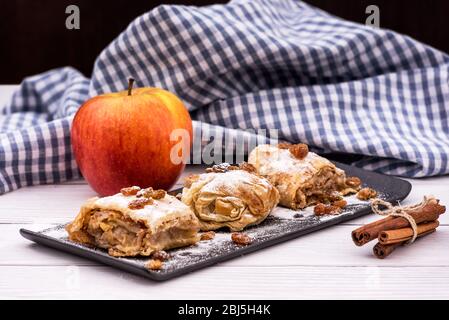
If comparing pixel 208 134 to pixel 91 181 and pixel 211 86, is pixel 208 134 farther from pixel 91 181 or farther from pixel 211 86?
pixel 91 181

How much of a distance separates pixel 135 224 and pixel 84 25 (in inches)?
86.2

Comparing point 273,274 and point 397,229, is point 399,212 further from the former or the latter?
point 273,274

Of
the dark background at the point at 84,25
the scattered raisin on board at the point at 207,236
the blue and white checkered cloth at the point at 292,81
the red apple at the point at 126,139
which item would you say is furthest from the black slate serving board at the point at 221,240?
the dark background at the point at 84,25

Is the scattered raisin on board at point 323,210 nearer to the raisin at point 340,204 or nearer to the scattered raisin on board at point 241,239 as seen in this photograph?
the raisin at point 340,204

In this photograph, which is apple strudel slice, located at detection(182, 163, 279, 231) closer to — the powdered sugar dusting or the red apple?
the powdered sugar dusting

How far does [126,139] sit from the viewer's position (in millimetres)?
2039

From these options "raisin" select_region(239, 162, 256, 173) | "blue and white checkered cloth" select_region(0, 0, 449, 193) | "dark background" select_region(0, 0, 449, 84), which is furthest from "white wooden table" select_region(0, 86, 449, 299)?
"dark background" select_region(0, 0, 449, 84)

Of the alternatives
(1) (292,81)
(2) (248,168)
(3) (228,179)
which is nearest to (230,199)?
(3) (228,179)

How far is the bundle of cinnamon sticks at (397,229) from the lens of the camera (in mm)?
1664

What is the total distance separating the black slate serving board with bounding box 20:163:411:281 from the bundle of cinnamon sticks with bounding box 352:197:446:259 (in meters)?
0.14

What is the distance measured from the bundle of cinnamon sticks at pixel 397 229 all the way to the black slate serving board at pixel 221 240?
0.46 feet

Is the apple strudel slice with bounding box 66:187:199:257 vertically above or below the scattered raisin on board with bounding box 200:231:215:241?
above

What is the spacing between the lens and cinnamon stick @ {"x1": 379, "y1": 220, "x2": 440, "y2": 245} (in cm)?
166

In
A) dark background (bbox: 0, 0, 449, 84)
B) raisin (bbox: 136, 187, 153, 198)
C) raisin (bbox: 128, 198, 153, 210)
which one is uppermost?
raisin (bbox: 136, 187, 153, 198)
